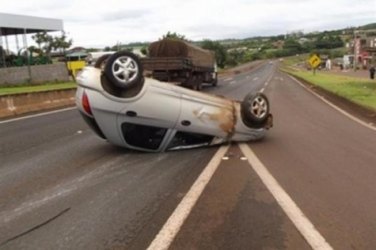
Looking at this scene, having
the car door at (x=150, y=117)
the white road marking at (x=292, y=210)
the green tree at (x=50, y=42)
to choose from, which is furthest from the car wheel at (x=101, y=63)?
the green tree at (x=50, y=42)

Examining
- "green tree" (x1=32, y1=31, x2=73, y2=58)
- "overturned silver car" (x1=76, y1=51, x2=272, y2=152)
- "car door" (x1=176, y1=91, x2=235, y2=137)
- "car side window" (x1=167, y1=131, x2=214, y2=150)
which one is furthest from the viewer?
"green tree" (x1=32, y1=31, x2=73, y2=58)

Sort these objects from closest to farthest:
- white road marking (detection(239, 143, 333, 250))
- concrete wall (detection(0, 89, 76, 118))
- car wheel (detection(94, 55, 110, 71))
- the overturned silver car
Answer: white road marking (detection(239, 143, 333, 250)) < the overturned silver car < car wheel (detection(94, 55, 110, 71)) < concrete wall (detection(0, 89, 76, 118))

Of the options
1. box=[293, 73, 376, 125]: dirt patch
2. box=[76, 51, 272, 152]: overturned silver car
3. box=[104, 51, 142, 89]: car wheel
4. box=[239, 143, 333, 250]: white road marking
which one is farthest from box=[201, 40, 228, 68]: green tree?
box=[239, 143, 333, 250]: white road marking

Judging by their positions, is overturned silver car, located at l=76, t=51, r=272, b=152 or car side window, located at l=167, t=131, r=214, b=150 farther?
car side window, located at l=167, t=131, r=214, b=150

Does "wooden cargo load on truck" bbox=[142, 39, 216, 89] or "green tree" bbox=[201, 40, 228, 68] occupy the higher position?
"wooden cargo load on truck" bbox=[142, 39, 216, 89]

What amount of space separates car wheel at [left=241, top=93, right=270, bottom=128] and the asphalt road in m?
0.43

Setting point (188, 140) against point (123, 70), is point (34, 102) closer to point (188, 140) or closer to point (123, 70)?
point (188, 140)

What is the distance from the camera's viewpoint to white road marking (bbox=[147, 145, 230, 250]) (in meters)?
5.04

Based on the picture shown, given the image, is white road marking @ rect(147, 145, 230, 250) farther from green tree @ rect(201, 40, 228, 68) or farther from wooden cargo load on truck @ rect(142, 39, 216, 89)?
green tree @ rect(201, 40, 228, 68)

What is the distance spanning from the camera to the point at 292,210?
6.02 meters

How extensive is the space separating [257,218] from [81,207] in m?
1.97

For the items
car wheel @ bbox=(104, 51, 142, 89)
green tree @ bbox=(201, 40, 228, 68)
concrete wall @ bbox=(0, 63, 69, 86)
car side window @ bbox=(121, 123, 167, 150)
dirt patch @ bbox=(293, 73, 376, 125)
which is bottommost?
green tree @ bbox=(201, 40, 228, 68)

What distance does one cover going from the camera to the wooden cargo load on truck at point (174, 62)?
28.5 metres

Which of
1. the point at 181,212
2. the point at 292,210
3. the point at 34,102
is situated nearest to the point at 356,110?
the point at 34,102
